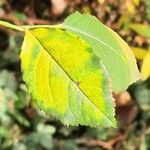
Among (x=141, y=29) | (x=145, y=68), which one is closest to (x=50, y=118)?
(x=141, y=29)

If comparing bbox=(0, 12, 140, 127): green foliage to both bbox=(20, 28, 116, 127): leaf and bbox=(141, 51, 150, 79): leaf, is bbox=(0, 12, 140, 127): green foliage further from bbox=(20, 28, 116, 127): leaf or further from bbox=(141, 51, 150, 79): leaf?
bbox=(141, 51, 150, 79): leaf

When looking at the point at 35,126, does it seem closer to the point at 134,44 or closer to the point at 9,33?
the point at 9,33

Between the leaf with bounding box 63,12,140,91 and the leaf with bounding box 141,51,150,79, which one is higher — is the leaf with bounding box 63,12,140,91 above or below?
above

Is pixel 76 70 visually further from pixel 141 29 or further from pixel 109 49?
pixel 141 29

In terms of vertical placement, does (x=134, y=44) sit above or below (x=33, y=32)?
below

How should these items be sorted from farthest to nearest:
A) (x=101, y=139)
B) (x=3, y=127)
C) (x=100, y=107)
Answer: (x=101, y=139), (x=3, y=127), (x=100, y=107)

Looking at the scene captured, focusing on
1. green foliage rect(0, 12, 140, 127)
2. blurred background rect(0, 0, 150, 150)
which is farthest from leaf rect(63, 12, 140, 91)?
blurred background rect(0, 0, 150, 150)

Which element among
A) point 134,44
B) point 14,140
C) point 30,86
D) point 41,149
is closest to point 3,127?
point 14,140
